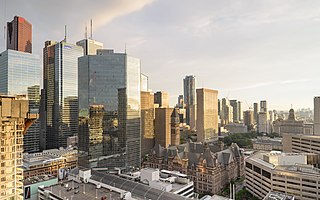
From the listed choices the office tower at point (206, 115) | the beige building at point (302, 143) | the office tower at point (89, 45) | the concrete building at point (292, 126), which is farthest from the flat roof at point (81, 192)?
the concrete building at point (292, 126)

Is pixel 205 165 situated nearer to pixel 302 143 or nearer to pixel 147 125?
pixel 302 143

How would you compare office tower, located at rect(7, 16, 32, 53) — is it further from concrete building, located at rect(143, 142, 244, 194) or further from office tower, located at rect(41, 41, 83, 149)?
concrete building, located at rect(143, 142, 244, 194)

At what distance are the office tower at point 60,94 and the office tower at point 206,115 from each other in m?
88.2

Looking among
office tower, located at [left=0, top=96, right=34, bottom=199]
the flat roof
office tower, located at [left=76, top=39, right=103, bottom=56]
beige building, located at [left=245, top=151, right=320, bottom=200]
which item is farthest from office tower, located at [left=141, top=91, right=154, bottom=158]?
office tower, located at [left=0, top=96, right=34, bottom=199]

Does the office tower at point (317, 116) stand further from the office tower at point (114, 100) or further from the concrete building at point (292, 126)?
the office tower at point (114, 100)

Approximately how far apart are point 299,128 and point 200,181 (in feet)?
408

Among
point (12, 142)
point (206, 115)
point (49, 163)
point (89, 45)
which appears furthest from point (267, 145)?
point (12, 142)

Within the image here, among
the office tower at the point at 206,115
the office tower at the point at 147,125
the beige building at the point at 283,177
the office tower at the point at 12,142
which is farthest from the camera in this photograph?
the office tower at the point at 206,115

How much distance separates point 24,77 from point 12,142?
127937 millimetres

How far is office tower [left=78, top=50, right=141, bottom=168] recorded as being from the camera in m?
86.2

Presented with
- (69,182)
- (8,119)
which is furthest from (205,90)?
(8,119)

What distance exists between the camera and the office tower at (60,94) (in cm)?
15262

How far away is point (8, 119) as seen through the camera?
18766mm

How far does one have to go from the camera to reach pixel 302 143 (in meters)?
107
